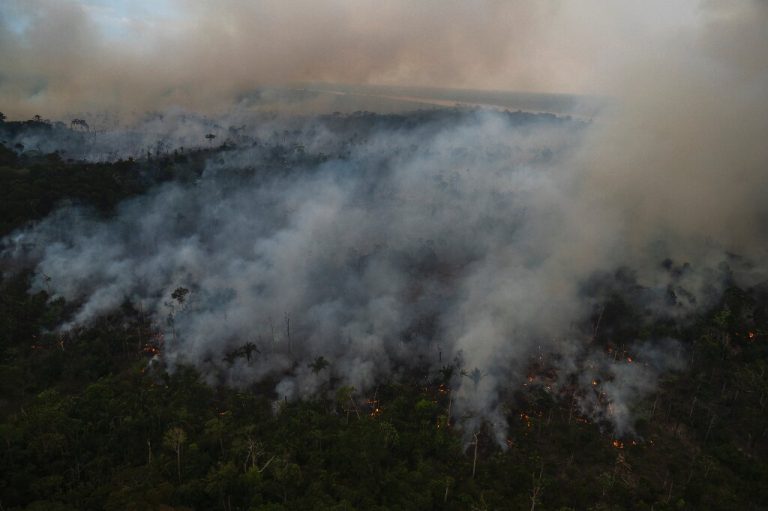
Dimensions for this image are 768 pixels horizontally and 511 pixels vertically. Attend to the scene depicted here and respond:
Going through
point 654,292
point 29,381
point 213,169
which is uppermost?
point 213,169

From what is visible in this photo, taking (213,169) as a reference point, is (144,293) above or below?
below

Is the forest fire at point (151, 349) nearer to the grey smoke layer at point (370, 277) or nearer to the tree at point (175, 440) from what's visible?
the grey smoke layer at point (370, 277)

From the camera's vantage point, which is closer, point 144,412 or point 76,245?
point 144,412

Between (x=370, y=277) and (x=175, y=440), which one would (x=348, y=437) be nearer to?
(x=175, y=440)

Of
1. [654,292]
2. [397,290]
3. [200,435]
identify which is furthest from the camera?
[397,290]

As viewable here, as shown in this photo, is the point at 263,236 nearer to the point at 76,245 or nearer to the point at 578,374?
the point at 76,245

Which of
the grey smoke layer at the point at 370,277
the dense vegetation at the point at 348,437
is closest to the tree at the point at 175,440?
the dense vegetation at the point at 348,437

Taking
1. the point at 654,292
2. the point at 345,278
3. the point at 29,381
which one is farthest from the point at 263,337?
the point at 654,292

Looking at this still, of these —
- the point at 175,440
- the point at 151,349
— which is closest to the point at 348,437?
the point at 175,440

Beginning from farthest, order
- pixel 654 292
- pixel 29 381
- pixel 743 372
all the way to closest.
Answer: pixel 654 292
pixel 743 372
pixel 29 381
